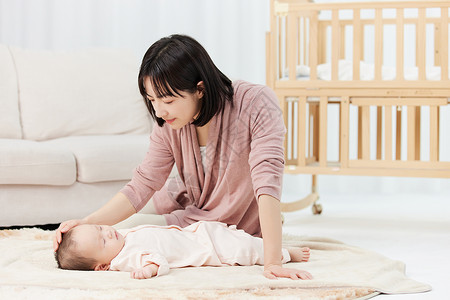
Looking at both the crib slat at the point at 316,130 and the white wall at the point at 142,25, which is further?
the white wall at the point at 142,25

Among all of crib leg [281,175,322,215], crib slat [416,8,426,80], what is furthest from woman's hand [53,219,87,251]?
crib slat [416,8,426,80]

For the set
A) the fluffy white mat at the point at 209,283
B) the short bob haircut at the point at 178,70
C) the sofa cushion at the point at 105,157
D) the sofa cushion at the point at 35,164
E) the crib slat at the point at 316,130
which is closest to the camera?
the fluffy white mat at the point at 209,283

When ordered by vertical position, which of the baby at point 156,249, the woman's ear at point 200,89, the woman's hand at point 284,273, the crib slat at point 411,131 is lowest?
the woman's hand at point 284,273

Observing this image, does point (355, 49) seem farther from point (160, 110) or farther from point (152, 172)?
point (160, 110)

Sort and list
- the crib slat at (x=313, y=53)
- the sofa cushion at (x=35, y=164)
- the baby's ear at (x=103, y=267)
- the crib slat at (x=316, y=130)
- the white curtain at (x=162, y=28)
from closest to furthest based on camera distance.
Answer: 1. the baby's ear at (x=103, y=267)
2. the sofa cushion at (x=35, y=164)
3. the crib slat at (x=313, y=53)
4. the crib slat at (x=316, y=130)
5. the white curtain at (x=162, y=28)

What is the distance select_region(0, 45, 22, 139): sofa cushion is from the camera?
2713 millimetres

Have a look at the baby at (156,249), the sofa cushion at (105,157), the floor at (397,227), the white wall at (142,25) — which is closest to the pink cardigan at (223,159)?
the baby at (156,249)

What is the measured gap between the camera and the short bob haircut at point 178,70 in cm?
145

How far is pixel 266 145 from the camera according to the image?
1568 mm

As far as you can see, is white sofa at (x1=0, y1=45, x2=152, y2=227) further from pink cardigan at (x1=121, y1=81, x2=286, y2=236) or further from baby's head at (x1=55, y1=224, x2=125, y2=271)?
baby's head at (x1=55, y1=224, x2=125, y2=271)

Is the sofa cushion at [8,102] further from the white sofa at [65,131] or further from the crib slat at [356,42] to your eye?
the crib slat at [356,42]

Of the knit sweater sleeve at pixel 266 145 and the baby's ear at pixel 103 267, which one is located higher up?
the knit sweater sleeve at pixel 266 145

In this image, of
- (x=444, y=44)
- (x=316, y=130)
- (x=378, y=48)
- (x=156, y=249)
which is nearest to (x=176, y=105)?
(x=156, y=249)

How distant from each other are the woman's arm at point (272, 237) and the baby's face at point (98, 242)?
369 millimetres
